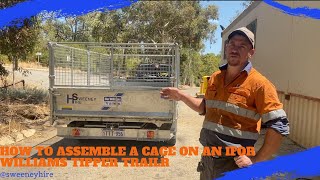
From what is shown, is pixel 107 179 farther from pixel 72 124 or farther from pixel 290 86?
pixel 290 86

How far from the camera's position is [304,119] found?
24.0 ft

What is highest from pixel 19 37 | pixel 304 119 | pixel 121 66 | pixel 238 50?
pixel 19 37

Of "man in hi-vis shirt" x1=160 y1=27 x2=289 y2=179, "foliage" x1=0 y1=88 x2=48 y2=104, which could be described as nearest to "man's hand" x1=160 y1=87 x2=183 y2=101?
"man in hi-vis shirt" x1=160 y1=27 x2=289 y2=179

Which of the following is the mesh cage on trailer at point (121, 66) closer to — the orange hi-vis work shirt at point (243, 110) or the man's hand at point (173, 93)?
the man's hand at point (173, 93)

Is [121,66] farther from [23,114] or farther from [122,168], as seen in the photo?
[23,114]

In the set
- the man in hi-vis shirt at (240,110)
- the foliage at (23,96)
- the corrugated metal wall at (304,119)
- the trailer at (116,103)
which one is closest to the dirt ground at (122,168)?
the corrugated metal wall at (304,119)

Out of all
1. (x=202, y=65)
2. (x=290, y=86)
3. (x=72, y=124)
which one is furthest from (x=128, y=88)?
(x=202, y=65)

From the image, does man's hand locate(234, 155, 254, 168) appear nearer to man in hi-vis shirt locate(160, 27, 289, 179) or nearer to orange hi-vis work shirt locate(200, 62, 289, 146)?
man in hi-vis shirt locate(160, 27, 289, 179)

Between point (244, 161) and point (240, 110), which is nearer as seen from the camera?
point (244, 161)

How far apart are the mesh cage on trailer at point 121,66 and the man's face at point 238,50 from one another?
13.1 ft

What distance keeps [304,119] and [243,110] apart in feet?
17.3

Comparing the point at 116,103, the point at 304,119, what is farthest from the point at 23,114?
the point at 304,119

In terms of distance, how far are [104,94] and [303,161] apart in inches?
155

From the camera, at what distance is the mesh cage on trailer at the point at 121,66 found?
22.4 ft
